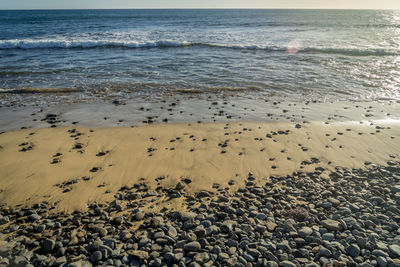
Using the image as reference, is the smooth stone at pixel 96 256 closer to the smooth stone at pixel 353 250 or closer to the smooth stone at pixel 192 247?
the smooth stone at pixel 192 247

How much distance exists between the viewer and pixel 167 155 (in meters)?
7.05

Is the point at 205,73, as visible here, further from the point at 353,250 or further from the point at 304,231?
the point at 353,250

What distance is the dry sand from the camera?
5781 mm

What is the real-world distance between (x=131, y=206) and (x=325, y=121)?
7.79 m

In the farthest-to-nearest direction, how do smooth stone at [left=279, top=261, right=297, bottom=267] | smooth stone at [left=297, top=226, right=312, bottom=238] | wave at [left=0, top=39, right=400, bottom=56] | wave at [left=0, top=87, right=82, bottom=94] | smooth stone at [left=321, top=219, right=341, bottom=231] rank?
wave at [left=0, top=39, right=400, bottom=56], wave at [left=0, top=87, right=82, bottom=94], smooth stone at [left=321, top=219, right=341, bottom=231], smooth stone at [left=297, top=226, right=312, bottom=238], smooth stone at [left=279, top=261, right=297, bottom=267]

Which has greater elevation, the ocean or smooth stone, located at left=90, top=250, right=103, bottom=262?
the ocean

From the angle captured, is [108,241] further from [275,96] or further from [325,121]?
[275,96]

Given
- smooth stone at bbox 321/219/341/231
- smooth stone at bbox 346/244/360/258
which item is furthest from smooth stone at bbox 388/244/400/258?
smooth stone at bbox 321/219/341/231

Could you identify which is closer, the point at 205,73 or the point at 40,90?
the point at 40,90

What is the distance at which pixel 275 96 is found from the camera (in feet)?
40.7

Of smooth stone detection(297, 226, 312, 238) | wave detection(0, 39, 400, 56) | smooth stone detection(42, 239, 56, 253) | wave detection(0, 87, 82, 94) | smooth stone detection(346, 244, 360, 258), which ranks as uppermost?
wave detection(0, 39, 400, 56)

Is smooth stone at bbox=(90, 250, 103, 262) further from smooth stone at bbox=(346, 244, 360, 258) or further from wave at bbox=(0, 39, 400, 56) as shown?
wave at bbox=(0, 39, 400, 56)

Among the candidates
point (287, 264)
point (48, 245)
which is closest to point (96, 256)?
point (48, 245)


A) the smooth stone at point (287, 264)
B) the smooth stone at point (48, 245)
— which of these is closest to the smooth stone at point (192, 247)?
the smooth stone at point (287, 264)
